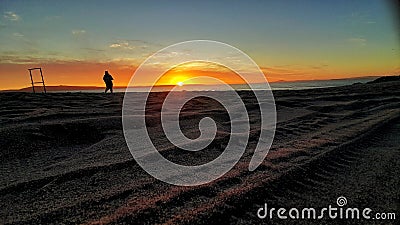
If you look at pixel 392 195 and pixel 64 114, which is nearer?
pixel 392 195

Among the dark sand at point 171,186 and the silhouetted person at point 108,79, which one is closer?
the dark sand at point 171,186

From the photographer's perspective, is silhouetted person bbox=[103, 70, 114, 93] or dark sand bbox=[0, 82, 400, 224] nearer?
dark sand bbox=[0, 82, 400, 224]

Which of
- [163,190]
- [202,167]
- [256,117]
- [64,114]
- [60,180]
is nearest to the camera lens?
[163,190]

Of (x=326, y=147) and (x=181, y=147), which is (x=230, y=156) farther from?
(x=326, y=147)

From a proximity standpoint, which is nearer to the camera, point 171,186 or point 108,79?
point 171,186

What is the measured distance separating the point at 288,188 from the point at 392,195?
0.80 meters

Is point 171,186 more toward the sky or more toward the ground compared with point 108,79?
more toward the ground

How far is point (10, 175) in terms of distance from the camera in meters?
2.68

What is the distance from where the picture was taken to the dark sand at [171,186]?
1.97 metres

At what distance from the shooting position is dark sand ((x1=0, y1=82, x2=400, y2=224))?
1968 millimetres

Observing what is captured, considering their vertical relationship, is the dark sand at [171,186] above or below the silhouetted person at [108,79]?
below

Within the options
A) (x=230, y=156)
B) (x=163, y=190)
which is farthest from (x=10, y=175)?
(x=230, y=156)

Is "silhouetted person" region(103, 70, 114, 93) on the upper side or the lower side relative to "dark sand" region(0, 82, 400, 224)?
upper

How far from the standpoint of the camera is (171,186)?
7.82ft
